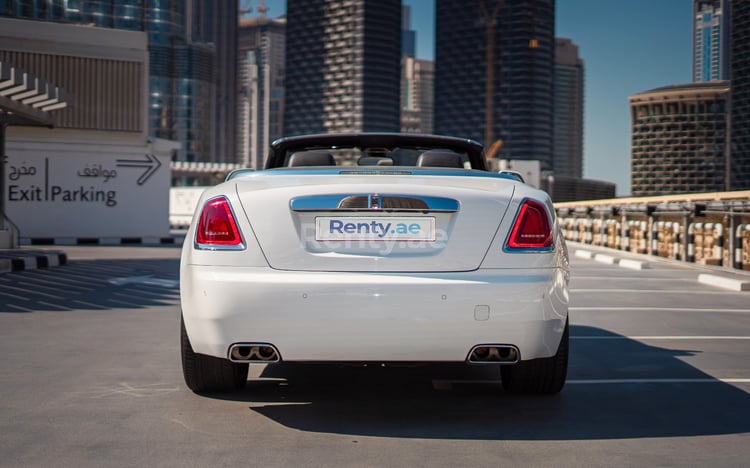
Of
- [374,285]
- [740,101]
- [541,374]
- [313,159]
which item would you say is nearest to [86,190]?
[313,159]

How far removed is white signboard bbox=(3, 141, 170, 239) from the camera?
29234mm

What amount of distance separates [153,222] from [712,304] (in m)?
23.5

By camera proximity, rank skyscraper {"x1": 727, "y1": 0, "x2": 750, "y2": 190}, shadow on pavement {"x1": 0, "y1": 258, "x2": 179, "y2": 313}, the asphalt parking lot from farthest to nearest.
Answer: skyscraper {"x1": 727, "y1": 0, "x2": 750, "y2": 190}
shadow on pavement {"x1": 0, "y1": 258, "x2": 179, "y2": 313}
the asphalt parking lot

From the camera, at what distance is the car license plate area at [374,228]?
4133 mm

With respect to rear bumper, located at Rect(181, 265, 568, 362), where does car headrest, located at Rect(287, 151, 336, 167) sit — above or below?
above

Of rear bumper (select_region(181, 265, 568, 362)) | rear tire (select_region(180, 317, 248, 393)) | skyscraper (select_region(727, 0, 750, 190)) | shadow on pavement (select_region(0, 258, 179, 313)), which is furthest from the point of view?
skyscraper (select_region(727, 0, 750, 190))

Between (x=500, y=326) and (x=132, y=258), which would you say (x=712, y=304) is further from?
(x=132, y=258)

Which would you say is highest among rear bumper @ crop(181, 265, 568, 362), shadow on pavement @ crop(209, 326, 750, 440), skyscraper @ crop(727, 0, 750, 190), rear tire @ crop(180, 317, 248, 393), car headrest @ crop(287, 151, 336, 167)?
skyscraper @ crop(727, 0, 750, 190)

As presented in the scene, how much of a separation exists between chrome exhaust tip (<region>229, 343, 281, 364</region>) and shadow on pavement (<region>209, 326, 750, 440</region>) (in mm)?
328

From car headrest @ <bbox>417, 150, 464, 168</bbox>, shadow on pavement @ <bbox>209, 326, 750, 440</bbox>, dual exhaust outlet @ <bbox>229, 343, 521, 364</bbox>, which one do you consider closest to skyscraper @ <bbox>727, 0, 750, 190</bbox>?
shadow on pavement @ <bbox>209, 326, 750, 440</bbox>

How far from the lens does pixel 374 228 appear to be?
163 inches

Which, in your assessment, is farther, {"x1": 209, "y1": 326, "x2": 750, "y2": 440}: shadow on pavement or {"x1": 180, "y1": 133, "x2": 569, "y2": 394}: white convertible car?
{"x1": 209, "y1": 326, "x2": 750, "y2": 440}: shadow on pavement

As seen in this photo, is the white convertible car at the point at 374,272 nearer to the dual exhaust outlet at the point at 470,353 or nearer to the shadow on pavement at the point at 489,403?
the dual exhaust outlet at the point at 470,353

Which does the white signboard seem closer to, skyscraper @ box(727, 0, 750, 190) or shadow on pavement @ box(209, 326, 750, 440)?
shadow on pavement @ box(209, 326, 750, 440)
